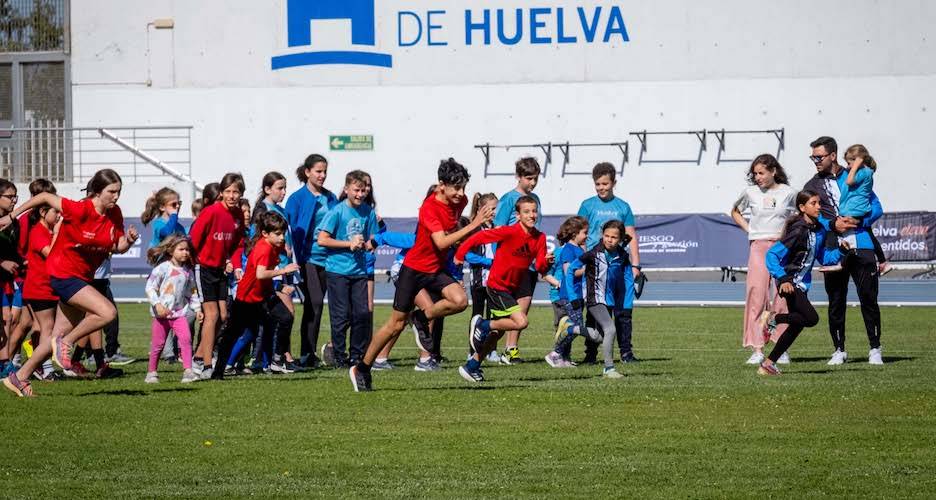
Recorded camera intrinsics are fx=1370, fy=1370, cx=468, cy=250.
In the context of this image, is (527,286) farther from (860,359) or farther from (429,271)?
(860,359)

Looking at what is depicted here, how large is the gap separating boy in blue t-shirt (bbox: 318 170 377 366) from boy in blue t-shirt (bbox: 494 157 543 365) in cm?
134

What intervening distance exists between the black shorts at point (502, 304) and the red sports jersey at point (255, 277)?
84.9 inches

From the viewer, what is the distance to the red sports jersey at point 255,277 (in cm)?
1227

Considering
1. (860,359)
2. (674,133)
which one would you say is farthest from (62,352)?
(674,133)

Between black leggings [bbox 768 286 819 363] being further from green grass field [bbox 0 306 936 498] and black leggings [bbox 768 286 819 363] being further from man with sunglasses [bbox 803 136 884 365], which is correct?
man with sunglasses [bbox 803 136 884 365]

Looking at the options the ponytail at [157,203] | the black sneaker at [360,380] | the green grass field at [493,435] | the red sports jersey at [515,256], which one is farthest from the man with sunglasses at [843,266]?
the ponytail at [157,203]

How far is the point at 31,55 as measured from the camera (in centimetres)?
3803

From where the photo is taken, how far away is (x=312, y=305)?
13.8m

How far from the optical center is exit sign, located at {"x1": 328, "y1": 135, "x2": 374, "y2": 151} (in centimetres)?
3644

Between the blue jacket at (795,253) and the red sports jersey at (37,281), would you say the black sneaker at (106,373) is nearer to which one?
the red sports jersey at (37,281)

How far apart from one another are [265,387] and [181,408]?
5.09ft

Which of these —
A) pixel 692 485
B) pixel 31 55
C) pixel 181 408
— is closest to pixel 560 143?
pixel 31 55

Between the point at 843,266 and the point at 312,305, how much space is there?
5272mm

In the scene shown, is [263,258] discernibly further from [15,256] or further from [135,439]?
[135,439]
